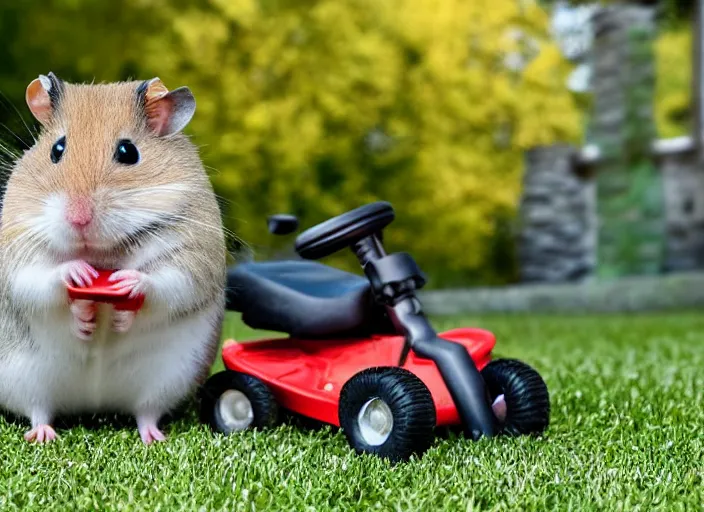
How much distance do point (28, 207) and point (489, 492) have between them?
1.20 meters

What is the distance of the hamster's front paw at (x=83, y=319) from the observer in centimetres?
188

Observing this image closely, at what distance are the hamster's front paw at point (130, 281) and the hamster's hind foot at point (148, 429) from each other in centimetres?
41

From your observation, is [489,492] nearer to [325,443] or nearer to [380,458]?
[380,458]

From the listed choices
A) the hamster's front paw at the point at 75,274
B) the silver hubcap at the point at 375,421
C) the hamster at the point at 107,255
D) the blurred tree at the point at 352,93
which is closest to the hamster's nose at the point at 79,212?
the hamster at the point at 107,255

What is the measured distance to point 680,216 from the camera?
32.6 feet

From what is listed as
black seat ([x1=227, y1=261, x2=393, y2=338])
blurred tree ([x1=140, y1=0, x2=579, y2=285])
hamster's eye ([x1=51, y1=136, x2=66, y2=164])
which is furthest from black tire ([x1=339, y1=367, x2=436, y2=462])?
blurred tree ([x1=140, y1=0, x2=579, y2=285])

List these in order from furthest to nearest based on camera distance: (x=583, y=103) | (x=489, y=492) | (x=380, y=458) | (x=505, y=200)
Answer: (x=583, y=103), (x=505, y=200), (x=380, y=458), (x=489, y=492)

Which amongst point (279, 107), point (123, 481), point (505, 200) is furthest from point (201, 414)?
point (505, 200)

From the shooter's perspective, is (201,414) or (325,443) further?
(201,414)

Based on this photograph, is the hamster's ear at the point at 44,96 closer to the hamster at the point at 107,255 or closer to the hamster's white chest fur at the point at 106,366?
the hamster at the point at 107,255

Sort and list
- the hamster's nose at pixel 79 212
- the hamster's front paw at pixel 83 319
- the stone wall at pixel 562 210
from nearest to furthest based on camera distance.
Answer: the hamster's nose at pixel 79 212 → the hamster's front paw at pixel 83 319 → the stone wall at pixel 562 210

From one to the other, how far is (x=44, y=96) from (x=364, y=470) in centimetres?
119

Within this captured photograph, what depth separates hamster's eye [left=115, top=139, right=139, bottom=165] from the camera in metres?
1.90

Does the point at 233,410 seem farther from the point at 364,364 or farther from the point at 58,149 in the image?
the point at 58,149
